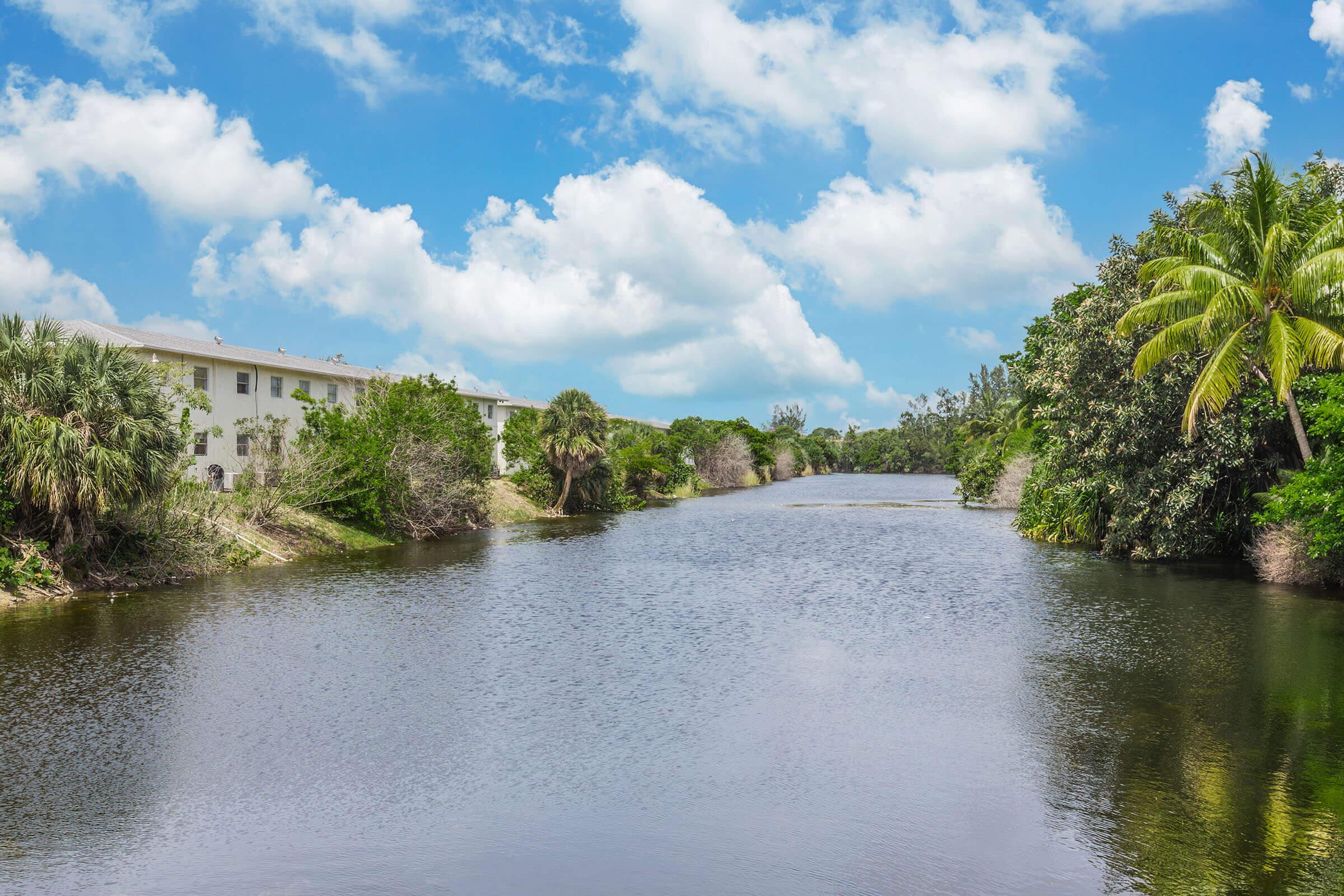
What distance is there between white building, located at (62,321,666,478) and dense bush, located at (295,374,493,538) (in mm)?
2338

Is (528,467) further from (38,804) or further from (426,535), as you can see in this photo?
(38,804)

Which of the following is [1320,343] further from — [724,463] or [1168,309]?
[724,463]

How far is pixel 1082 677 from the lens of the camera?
1379cm

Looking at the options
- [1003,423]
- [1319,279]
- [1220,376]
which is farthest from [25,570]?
[1003,423]

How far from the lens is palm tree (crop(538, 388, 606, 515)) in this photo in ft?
169

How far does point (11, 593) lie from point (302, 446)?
14.5 meters

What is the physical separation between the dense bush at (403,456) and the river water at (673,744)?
44.7ft

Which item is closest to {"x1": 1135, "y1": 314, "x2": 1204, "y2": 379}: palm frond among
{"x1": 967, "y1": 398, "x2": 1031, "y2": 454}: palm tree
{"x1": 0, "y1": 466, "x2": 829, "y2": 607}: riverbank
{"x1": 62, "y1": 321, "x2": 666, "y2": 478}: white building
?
{"x1": 0, "y1": 466, "x2": 829, "y2": 607}: riverbank

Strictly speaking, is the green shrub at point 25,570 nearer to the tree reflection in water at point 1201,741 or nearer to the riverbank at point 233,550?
the riverbank at point 233,550

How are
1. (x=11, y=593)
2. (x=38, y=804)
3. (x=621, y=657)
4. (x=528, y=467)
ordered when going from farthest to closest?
(x=528, y=467) → (x=11, y=593) → (x=621, y=657) → (x=38, y=804)

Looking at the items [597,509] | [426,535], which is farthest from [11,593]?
[597,509]

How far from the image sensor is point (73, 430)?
2080 cm

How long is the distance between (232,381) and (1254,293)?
4186cm

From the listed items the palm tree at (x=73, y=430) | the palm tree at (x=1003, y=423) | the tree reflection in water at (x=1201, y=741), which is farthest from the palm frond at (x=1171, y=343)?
the palm tree at (x=1003, y=423)
